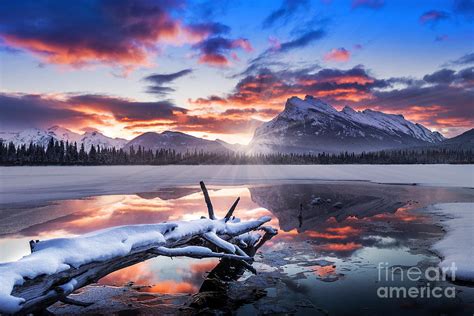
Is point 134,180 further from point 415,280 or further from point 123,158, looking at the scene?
point 123,158

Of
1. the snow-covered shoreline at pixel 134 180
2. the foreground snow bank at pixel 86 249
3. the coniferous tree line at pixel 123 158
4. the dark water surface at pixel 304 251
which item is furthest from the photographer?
the coniferous tree line at pixel 123 158

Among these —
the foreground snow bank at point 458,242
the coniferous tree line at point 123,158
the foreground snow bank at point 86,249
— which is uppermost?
the coniferous tree line at point 123,158

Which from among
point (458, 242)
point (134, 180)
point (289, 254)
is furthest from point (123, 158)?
point (458, 242)

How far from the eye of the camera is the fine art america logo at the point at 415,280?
966 cm

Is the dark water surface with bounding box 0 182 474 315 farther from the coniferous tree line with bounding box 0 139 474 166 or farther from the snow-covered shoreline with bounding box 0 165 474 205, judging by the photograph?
the coniferous tree line with bounding box 0 139 474 166

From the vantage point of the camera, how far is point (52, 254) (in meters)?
6.18

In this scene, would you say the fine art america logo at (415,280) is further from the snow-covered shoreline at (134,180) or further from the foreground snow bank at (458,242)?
the snow-covered shoreline at (134,180)

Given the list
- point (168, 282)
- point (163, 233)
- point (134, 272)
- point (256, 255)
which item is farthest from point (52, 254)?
point (256, 255)

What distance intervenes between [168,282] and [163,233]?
210cm

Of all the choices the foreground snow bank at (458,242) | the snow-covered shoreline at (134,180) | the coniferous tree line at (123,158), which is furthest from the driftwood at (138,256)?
the coniferous tree line at (123,158)

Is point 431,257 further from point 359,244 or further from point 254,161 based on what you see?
point 254,161

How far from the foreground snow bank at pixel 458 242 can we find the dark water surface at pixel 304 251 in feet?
1.50

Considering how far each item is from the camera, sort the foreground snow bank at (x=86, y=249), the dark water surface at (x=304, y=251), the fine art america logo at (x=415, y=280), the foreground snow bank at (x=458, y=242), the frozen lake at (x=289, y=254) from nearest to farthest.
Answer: the foreground snow bank at (x=86, y=249) → the frozen lake at (x=289, y=254) → the dark water surface at (x=304, y=251) → the fine art america logo at (x=415, y=280) → the foreground snow bank at (x=458, y=242)

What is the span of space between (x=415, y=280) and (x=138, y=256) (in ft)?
24.7
